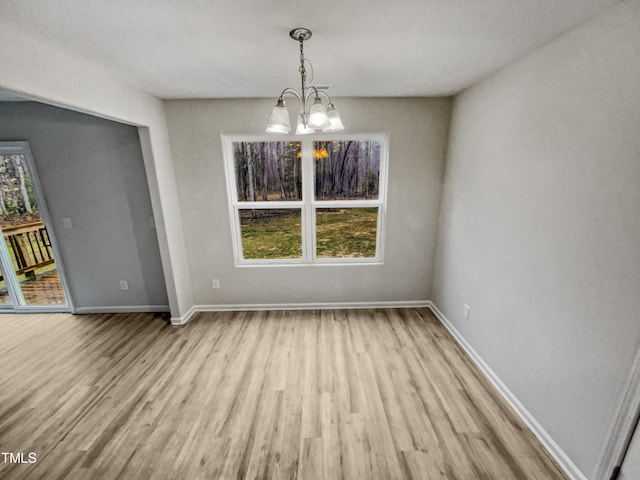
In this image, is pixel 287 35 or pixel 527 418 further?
pixel 527 418

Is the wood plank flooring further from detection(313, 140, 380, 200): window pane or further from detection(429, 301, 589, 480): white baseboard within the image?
detection(313, 140, 380, 200): window pane

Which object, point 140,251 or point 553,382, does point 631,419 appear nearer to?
point 553,382

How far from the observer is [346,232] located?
4.09 m

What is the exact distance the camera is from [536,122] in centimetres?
166

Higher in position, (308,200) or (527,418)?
(308,200)

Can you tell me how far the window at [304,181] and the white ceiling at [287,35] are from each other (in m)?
0.82

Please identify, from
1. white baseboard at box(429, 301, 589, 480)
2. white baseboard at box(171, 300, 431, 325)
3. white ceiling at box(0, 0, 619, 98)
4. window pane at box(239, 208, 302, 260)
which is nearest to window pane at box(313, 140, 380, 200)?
window pane at box(239, 208, 302, 260)

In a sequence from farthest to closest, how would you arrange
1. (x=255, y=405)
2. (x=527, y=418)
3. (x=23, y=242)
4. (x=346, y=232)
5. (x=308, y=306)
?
(x=346, y=232), (x=23, y=242), (x=308, y=306), (x=255, y=405), (x=527, y=418)

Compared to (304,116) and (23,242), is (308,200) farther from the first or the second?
(23,242)

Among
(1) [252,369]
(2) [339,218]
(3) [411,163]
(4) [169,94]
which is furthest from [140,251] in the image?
(3) [411,163]

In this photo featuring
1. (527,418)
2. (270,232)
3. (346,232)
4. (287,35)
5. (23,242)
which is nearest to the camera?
(287,35)

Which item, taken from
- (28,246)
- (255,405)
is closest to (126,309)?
(28,246)

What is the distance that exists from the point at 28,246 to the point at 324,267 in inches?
158

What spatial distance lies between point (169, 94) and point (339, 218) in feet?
7.50
